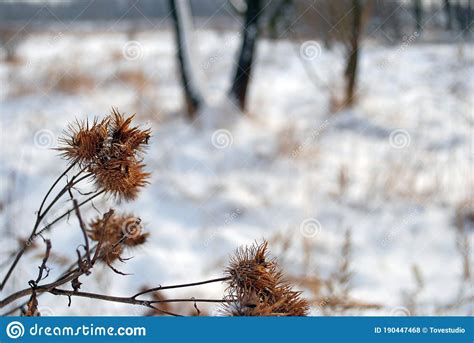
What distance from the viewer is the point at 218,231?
3.47m

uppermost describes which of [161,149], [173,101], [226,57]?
[226,57]

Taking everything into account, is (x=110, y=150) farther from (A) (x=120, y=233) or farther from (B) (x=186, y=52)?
(B) (x=186, y=52)

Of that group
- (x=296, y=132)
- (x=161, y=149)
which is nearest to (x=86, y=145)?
(x=161, y=149)

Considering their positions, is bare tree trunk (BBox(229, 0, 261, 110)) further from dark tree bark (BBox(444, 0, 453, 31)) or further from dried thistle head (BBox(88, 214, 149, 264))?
dried thistle head (BBox(88, 214, 149, 264))

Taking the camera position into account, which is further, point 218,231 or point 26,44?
point 26,44

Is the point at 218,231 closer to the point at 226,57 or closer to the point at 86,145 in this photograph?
the point at 86,145

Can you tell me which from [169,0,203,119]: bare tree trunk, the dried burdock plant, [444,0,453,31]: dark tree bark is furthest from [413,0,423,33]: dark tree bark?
the dried burdock plant

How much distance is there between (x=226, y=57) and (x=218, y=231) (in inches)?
189

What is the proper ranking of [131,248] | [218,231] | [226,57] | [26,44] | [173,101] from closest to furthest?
[131,248] < [218,231] < [173,101] < [226,57] < [26,44]

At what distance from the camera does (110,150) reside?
83 centimetres

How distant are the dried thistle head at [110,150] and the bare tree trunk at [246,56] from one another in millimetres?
4788

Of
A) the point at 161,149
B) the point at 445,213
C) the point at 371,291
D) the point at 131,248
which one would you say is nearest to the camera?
the point at 131,248

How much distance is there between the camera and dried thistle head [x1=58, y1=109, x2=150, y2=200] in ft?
2.70

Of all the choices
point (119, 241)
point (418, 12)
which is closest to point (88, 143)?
point (119, 241)
